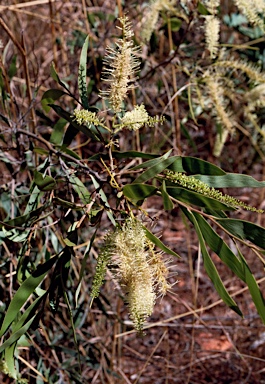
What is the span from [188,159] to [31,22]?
1690mm

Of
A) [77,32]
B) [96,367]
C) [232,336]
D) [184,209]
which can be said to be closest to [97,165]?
[77,32]

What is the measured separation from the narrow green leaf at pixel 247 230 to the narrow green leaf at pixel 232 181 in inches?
1.9

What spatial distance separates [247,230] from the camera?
30.7 inches

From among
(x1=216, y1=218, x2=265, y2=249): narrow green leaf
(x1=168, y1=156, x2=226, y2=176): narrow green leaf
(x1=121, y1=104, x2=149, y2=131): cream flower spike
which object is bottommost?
(x1=216, y1=218, x2=265, y2=249): narrow green leaf

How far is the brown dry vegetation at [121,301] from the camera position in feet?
4.46

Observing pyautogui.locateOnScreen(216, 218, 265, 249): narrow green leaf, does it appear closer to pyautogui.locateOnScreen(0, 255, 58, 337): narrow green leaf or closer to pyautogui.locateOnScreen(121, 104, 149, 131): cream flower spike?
pyautogui.locateOnScreen(121, 104, 149, 131): cream flower spike

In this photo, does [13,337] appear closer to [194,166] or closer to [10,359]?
[10,359]

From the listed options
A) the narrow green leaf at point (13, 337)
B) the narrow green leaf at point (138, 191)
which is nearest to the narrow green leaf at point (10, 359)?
the narrow green leaf at point (13, 337)

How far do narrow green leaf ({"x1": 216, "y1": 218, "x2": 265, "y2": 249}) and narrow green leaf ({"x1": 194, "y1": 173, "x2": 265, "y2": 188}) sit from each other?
0.16ft

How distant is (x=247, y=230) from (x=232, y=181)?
0.07 metres

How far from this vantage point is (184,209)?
0.83 m

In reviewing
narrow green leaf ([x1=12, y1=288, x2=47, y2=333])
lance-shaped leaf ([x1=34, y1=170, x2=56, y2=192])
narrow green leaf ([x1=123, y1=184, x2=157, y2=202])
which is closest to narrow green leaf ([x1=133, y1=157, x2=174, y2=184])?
narrow green leaf ([x1=123, y1=184, x2=157, y2=202])

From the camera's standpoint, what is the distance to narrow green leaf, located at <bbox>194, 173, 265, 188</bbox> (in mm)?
788

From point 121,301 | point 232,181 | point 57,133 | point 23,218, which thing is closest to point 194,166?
point 232,181
